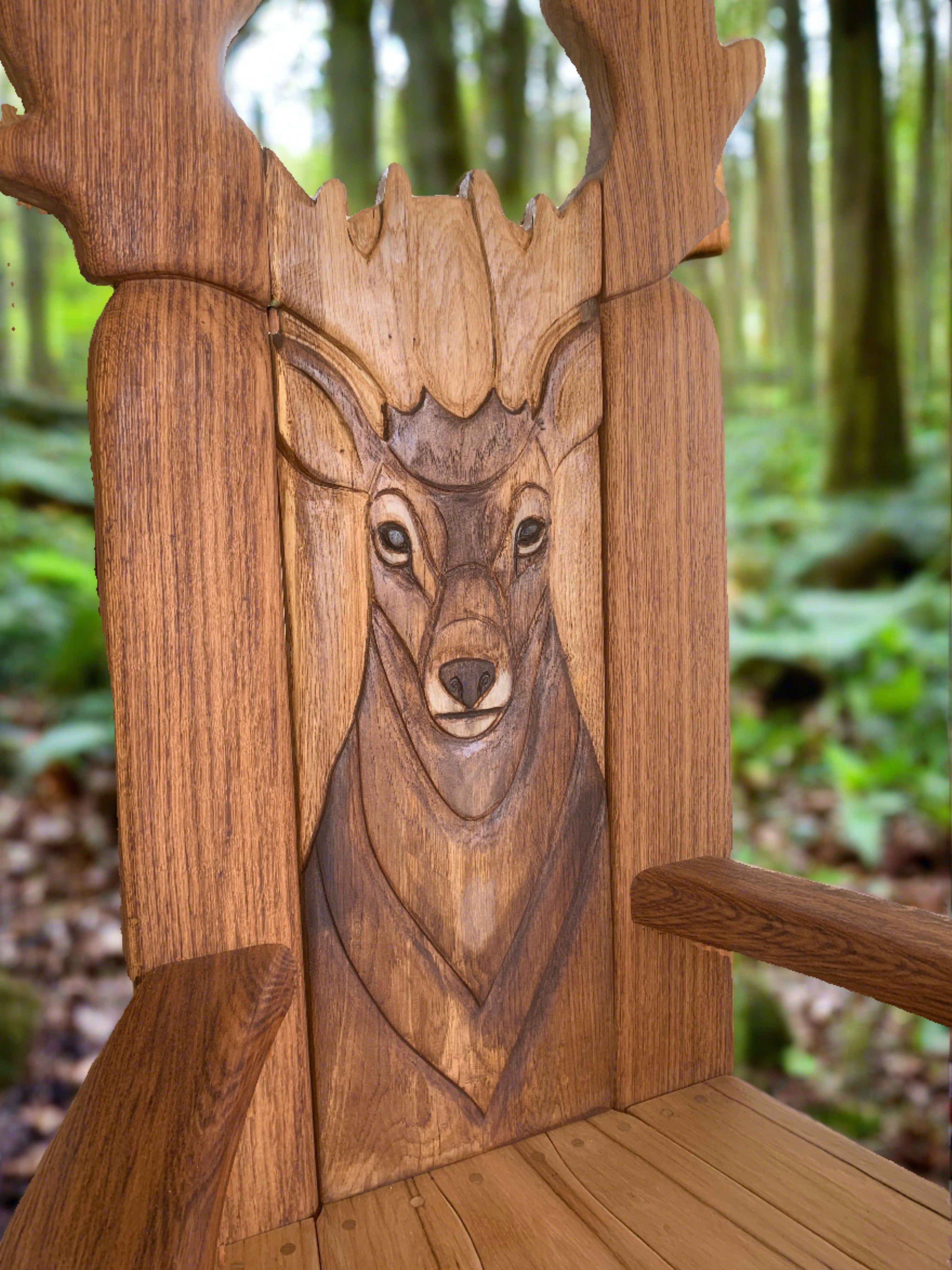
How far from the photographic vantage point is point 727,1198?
32.3 inches

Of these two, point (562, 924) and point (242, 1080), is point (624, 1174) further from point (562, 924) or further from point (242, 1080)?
point (242, 1080)

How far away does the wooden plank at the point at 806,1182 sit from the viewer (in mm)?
764

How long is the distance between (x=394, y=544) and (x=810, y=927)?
47 cm

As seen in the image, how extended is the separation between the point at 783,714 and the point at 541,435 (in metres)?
2.88

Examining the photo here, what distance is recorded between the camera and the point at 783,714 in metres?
3.55

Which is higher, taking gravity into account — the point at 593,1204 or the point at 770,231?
the point at 770,231

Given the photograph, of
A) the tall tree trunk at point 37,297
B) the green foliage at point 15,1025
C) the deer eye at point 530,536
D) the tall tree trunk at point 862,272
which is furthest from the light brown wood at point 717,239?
the tall tree trunk at point 37,297

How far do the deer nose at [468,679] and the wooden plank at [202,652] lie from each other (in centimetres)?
15

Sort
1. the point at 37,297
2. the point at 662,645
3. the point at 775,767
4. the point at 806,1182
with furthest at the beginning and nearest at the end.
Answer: the point at 37,297 → the point at 775,767 → the point at 662,645 → the point at 806,1182

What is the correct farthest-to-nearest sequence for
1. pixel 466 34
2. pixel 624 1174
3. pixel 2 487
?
pixel 466 34 → pixel 2 487 → pixel 624 1174

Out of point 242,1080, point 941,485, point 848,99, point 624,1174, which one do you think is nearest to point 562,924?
point 624,1174

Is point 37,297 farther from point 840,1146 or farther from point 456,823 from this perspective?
point 840,1146

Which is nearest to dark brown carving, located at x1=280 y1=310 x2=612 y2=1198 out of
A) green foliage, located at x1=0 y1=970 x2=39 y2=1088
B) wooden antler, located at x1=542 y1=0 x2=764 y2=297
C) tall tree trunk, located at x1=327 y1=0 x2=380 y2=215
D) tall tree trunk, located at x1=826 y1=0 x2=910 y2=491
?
wooden antler, located at x1=542 y1=0 x2=764 y2=297

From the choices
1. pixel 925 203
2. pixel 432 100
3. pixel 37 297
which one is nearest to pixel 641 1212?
pixel 432 100
